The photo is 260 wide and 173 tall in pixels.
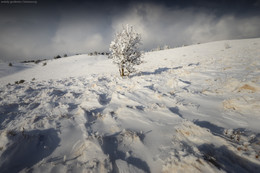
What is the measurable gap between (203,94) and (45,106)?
646 centimetres

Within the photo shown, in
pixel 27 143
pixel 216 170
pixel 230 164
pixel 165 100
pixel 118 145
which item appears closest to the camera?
pixel 216 170

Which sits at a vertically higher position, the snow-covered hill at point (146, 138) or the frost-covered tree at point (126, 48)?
the frost-covered tree at point (126, 48)

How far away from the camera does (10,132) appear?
2.89 metres

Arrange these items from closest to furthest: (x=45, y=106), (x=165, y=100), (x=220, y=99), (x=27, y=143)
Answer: (x=27, y=143)
(x=220, y=99)
(x=165, y=100)
(x=45, y=106)

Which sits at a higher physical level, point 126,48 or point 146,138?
point 126,48

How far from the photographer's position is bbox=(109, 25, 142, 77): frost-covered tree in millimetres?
9977

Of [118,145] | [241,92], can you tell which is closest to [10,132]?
[118,145]

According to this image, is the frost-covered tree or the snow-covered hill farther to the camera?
the frost-covered tree

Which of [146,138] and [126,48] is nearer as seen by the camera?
[146,138]

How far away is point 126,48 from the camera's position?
1002 cm

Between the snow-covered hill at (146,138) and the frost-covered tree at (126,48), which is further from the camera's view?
the frost-covered tree at (126,48)

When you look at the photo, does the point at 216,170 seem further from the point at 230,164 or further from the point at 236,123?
the point at 236,123

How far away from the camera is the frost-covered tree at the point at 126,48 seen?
998 centimetres

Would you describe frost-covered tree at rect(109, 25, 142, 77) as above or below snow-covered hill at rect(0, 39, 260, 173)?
above
